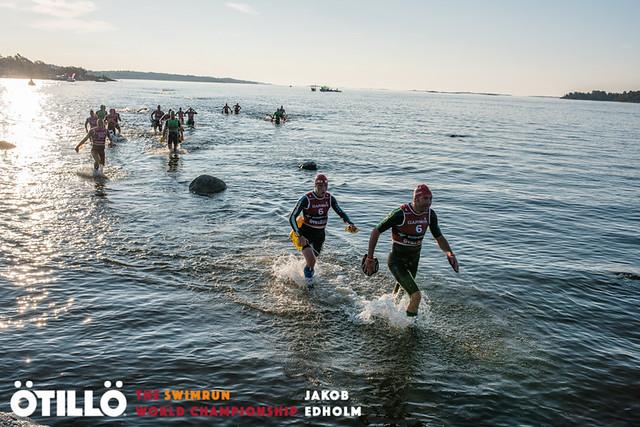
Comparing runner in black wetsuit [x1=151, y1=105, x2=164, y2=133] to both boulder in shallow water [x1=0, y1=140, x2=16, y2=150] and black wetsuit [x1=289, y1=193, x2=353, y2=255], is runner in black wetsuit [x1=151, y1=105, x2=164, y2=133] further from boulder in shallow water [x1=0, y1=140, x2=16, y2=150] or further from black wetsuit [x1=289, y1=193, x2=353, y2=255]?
black wetsuit [x1=289, y1=193, x2=353, y2=255]

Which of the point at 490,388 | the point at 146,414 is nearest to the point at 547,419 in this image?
the point at 490,388

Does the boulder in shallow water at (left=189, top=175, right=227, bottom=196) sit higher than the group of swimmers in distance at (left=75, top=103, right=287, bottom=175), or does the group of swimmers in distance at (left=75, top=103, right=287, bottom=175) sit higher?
the group of swimmers in distance at (left=75, top=103, right=287, bottom=175)

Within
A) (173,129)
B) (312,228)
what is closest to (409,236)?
(312,228)

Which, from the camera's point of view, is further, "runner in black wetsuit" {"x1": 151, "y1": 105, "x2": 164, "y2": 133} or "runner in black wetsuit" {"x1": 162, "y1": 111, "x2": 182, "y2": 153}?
"runner in black wetsuit" {"x1": 151, "y1": 105, "x2": 164, "y2": 133}

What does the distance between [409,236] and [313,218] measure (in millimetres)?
2665

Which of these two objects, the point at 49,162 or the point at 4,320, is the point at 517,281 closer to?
the point at 4,320

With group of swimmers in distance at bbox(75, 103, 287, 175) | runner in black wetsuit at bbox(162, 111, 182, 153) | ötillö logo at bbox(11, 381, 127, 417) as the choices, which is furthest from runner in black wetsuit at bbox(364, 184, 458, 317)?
runner in black wetsuit at bbox(162, 111, 182, 153)

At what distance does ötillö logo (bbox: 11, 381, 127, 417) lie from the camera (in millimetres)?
6691

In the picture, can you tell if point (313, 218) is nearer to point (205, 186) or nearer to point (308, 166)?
point (205, 186)

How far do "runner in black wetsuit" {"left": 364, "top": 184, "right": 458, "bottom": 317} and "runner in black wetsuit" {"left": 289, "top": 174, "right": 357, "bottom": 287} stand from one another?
1.56m

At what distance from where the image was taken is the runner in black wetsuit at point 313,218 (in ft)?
35.4

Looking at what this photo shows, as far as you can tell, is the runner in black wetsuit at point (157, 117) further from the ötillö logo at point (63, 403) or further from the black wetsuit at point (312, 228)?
the ötillö logo at point (63, 403)

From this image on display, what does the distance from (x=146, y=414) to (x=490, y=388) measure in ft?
17.1

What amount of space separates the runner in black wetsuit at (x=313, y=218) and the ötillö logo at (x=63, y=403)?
16.4 ft
